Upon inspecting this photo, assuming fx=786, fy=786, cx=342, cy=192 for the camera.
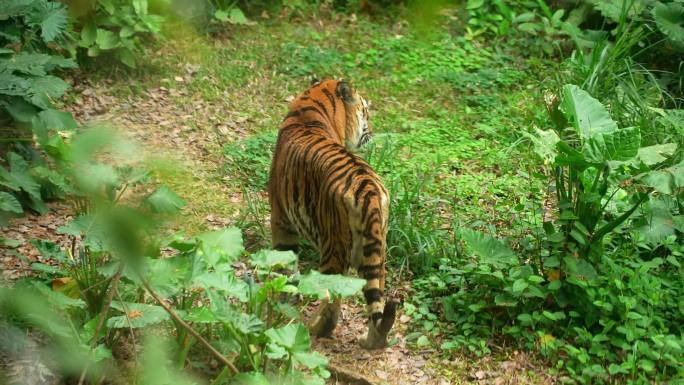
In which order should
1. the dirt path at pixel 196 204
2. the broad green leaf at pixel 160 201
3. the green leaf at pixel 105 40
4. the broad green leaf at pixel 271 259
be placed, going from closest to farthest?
the broad green leaf at pixel 160 201 < the broad green leaf at pixel 271 259 < the dirt path at pixel 196 204 < the green leaf at pixel 105 40

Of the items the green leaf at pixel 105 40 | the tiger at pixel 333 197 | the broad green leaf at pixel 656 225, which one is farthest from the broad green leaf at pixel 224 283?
the green leaf at pixel 105 40

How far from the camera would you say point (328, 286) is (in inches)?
145

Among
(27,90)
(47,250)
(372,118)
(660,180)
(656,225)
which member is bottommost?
(372,118)

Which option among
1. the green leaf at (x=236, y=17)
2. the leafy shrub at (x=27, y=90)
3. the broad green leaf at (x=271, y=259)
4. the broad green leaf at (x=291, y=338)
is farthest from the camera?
the green leaf at (x=236, y=17)

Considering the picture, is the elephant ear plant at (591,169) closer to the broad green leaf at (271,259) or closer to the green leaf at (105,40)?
the broad green leaf at (271,259)

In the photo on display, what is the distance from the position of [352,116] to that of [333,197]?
128 centimetres

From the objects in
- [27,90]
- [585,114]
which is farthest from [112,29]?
[585,114]

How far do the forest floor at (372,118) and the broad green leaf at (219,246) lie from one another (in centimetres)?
112

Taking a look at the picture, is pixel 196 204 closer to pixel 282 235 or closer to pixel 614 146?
pixel 282 235

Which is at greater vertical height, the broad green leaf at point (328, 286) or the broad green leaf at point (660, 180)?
the broad green leaf at point (660, 180)

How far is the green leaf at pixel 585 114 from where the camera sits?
487 centimetres

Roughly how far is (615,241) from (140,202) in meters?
4.67

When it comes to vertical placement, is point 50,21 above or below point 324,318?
above

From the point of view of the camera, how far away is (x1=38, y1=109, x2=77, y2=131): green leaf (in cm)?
522
